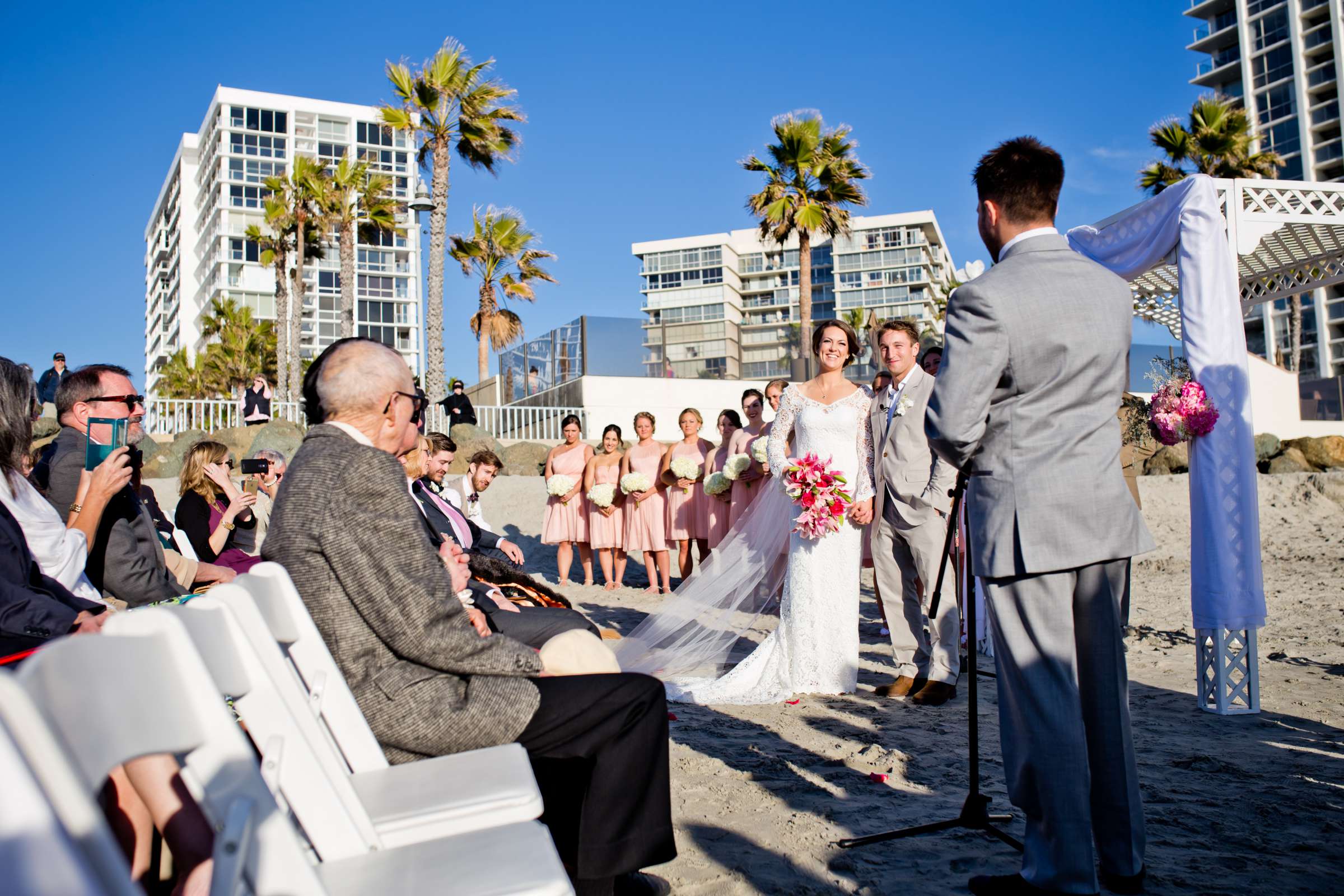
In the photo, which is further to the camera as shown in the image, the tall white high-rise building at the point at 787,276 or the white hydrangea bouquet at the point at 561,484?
the tall white high-rise building at the point at 787,276

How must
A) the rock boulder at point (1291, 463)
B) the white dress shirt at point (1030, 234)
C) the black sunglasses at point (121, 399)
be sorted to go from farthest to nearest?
the rock boulder at point (1291, 463)
the black sunglasses at point (121, 399)
the white dress shirt at point (1030, 234)

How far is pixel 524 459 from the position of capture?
64.6 feet

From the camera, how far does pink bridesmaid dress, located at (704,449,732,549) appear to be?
1098 centimetres

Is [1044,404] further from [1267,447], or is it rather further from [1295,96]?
[1295,96]

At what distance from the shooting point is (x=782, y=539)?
6.70 metres

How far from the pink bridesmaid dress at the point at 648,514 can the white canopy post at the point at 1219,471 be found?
7022mm

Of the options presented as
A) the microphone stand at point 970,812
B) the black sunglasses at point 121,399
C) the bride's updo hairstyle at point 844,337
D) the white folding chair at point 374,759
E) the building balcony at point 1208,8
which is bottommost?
the microphone stand at point 970,812

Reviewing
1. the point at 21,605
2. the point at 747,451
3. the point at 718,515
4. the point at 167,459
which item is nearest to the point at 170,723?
the point at 21,605

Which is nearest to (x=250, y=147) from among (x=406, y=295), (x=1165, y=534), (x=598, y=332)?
(x=406, y=295)

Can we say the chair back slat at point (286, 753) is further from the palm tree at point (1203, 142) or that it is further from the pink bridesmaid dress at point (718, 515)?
the palm tree at point (1203, 142)

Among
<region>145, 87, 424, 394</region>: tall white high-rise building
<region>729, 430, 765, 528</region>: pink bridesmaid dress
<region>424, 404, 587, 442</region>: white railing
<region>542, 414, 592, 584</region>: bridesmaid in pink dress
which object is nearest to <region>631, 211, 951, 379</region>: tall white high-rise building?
<region>145, 87, 424, 394</region>: tall white high-rise building

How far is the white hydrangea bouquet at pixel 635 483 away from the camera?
38.3 feet

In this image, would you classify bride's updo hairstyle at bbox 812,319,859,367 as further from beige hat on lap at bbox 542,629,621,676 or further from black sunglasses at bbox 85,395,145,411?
black sunglasses at bbox 85,395,145,411

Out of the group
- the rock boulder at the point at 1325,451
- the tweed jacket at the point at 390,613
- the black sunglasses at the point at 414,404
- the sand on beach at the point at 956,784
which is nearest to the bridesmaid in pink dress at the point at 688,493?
the sand on beach at the point at 956,784
